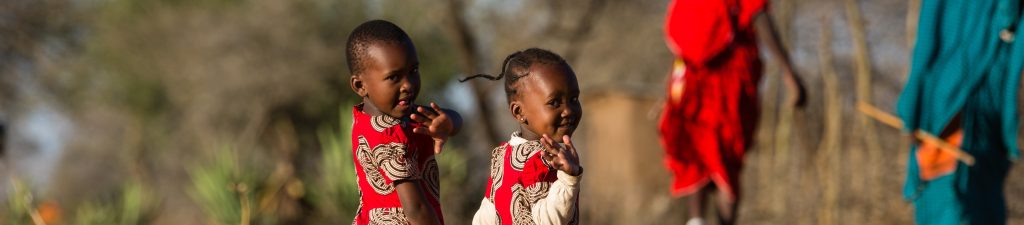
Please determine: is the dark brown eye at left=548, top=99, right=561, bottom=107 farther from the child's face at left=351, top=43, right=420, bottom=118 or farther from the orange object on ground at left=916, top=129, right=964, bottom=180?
the orange object on ground at left=916, top=129, right=964, bottom=180

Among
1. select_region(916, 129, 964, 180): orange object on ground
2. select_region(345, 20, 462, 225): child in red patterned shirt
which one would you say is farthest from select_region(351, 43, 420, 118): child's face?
select_region(916, 129, 964, 180): orange object on ground

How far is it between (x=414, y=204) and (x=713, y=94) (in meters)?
2.84

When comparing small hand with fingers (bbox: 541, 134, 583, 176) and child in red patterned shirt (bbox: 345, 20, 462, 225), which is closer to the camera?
small hand with fingers (bbox: 541, 134, 583, 176)

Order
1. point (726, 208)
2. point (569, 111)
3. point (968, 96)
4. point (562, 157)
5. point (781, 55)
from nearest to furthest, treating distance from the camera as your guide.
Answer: point (562, 157), point (569, 111), point (968, 96), point (781, 55), point (726, 208)

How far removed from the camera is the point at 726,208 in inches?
249

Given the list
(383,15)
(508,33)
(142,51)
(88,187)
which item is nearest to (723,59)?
(508,33)

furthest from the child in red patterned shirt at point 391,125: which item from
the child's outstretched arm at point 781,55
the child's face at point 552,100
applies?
the child's outstretched arm at point 781,55

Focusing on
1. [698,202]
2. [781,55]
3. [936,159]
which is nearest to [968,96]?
[936,159]

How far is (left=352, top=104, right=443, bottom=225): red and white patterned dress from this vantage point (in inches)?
149

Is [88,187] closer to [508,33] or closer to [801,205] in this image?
[508,33]

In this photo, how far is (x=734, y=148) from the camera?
21.2 feet

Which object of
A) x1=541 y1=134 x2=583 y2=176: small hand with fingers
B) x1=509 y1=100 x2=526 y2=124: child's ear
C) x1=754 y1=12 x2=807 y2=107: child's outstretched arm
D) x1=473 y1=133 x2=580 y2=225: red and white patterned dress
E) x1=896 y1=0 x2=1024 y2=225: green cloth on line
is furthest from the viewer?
x1=754 y1=12 x2=807 y2=107: child's outstretched arm

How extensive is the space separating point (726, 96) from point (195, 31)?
37.7 feet

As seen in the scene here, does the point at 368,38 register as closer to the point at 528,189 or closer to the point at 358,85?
the point at 358,85
